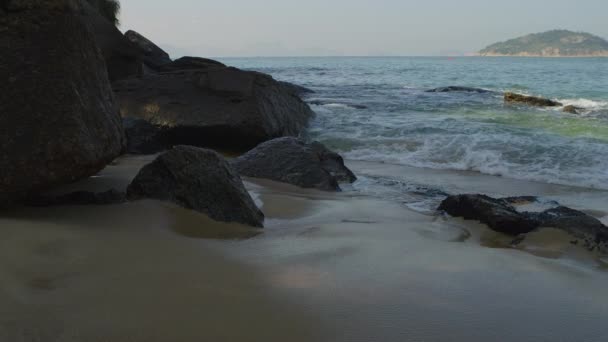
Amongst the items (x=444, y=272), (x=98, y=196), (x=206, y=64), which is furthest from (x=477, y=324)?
(x=206, y=64)

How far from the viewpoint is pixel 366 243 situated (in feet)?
10.6

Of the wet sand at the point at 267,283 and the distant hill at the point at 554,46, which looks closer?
the wet sand at the point at 267,283

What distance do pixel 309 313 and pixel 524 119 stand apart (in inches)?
478

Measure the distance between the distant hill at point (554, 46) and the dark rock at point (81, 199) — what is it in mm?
161918

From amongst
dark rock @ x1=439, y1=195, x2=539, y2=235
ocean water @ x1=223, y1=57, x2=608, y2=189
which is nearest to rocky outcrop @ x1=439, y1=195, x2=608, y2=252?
dark rock @ x1=439, y1=195, x2=539, y2=235

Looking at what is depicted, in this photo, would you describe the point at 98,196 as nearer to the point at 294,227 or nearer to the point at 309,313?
the point at 294,227

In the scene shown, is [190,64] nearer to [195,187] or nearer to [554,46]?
[195,187]

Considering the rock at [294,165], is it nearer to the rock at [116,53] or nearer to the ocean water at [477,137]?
Result: the ocean water at [477,137]

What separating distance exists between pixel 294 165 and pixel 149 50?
14.9m

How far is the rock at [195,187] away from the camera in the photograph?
3.53 meters

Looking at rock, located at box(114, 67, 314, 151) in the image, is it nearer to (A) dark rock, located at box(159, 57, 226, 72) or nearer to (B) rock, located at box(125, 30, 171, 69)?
(A) dark rock, located at box(159, 57, 226, 72)

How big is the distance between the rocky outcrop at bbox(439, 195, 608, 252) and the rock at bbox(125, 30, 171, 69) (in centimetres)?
1509

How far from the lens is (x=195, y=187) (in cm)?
363

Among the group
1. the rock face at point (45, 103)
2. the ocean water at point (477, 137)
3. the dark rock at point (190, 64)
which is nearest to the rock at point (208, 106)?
the ocean water at point (477, 137)
